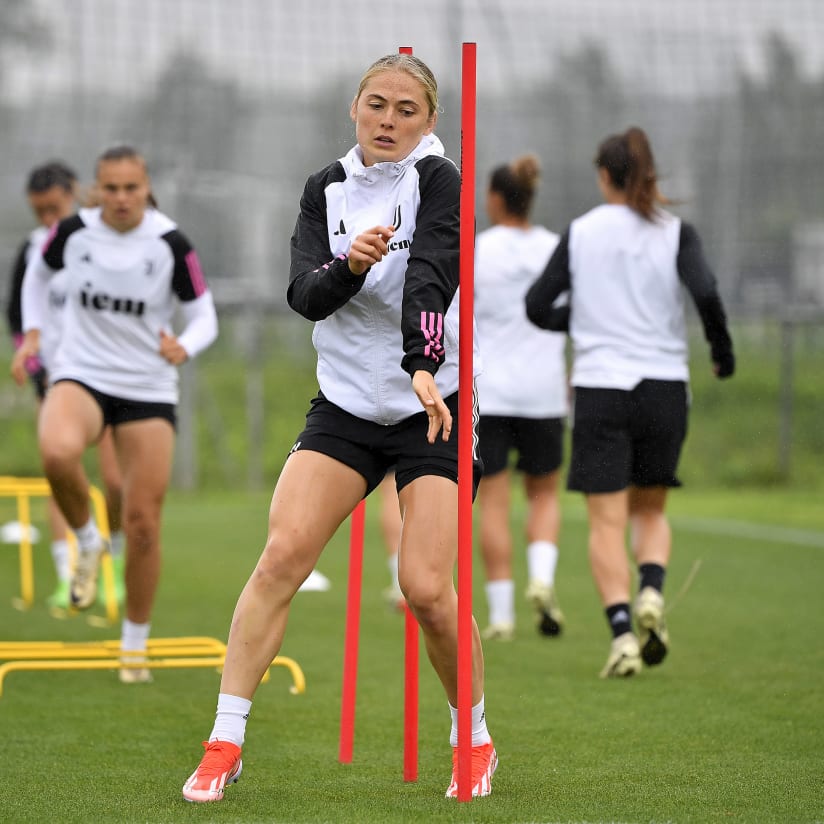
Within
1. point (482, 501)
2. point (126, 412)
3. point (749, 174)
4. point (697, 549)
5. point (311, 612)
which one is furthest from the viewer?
point (749, 174)

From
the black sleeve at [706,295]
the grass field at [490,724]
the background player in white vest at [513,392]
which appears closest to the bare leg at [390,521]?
the grass field at [490,724]

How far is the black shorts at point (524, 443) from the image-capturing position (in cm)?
778

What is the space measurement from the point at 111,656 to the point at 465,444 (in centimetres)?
286

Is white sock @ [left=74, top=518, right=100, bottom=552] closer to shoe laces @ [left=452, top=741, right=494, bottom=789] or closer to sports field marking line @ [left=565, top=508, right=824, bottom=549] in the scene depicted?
shoe laces @ [left=452, top=741, right=494, bottom=789]

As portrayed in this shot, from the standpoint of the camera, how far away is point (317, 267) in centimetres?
416

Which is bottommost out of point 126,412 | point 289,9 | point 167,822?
point 167,822

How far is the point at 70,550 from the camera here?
9.04 meters

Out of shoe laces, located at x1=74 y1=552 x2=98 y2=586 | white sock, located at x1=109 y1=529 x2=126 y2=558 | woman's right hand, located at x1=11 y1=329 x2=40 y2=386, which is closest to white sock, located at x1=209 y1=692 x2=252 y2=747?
shoe laces, located at x1=74 y1=552 x2=98 y2=586

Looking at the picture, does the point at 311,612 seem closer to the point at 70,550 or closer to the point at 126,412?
the point at 70,550

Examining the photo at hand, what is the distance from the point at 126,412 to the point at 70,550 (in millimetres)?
2905

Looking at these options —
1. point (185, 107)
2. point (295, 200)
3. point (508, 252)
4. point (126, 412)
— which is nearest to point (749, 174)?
point (295, 200)

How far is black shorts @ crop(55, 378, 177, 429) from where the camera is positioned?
636cm

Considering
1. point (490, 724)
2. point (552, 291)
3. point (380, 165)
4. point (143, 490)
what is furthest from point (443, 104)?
point (380, 165)

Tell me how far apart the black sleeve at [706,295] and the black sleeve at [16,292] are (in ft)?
13.1
